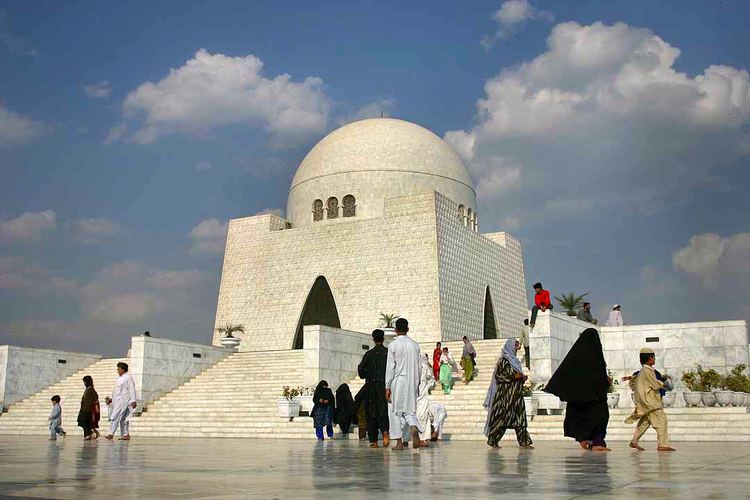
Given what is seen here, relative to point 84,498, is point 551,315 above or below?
above

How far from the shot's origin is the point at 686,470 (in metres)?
5.37

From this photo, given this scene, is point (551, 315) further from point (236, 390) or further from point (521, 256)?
point (521, 256)

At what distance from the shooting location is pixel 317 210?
1173 inches

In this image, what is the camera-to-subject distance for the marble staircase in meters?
18.8

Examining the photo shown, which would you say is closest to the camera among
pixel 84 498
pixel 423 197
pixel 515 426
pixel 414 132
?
pixel 84 498

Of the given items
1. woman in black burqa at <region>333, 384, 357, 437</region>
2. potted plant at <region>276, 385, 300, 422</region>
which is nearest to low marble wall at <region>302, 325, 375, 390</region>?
potted plant at <region>276, 385, 300, 422</region>

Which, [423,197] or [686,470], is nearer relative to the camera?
[686,470]

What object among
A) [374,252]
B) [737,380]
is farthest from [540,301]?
[374,252]

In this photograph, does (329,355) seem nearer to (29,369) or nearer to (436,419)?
(436,419)

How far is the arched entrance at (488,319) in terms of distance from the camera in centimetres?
2920

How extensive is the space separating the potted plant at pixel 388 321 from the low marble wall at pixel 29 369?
926cm

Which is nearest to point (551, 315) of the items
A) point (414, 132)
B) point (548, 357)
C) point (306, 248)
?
point (548, 357)

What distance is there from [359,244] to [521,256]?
8.52 m

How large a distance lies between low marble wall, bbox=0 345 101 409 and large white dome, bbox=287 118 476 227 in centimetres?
1008
